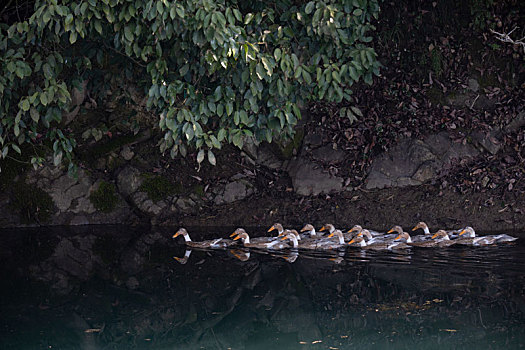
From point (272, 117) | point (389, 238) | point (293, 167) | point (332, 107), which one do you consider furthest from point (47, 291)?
point (332, 107)

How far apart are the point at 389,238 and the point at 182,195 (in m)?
4.37

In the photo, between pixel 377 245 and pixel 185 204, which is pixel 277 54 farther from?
pixel 185 204

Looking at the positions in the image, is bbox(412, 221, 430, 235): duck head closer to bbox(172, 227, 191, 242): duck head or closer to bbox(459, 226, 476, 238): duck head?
bbox(459, 226, 476, 238): duck head

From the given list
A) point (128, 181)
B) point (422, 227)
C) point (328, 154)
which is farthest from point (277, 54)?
point (128, 181)

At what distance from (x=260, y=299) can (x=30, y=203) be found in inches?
256

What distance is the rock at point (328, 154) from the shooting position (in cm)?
1251

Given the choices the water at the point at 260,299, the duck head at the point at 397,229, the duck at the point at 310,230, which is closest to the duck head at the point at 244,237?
the water at the point at 260,299

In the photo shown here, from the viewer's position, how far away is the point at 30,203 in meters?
12.2

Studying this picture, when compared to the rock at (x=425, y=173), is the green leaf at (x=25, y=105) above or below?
above

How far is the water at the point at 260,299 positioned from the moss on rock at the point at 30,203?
190cm

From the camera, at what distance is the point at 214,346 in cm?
596

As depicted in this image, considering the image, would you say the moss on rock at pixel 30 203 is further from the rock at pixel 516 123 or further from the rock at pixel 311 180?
the rock at pixel 516 123

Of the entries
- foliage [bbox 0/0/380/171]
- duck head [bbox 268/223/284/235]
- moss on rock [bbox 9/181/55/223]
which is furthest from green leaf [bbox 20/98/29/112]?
moss on rock [bbox 9/181/55/223]

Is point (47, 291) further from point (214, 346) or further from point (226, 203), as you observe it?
point (226, 203)
